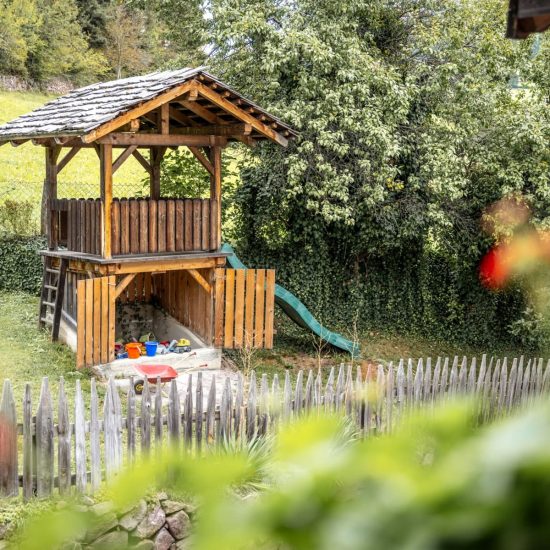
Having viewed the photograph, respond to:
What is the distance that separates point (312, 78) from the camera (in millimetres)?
13250

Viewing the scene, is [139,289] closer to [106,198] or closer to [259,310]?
[259,310]

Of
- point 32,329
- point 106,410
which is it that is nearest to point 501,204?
point 32,329

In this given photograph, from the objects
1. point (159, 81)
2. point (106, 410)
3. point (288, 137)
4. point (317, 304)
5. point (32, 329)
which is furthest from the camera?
point (317, 304)

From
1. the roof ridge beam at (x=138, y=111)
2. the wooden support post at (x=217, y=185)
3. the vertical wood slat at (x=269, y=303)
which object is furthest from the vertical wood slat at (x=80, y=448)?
the vertical wood slat at (x=269, y=303)

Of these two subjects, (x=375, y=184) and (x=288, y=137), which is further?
(x=375, y=184)

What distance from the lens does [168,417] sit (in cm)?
698

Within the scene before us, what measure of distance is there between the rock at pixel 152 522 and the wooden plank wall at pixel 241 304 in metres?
5.83

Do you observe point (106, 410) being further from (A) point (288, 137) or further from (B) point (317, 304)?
(B) point (317, 304)

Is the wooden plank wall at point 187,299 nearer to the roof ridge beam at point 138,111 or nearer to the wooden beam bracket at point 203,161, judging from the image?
the wooden beam bracket at point 203,161

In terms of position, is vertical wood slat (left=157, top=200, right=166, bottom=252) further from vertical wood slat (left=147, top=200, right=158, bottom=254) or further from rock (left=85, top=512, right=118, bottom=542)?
rock (left=85, top=512, right=118, bottom=542)

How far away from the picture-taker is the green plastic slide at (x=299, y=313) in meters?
13.5

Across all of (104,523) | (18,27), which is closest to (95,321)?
(104,523)

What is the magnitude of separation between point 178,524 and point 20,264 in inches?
438

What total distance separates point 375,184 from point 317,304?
10.3 feet
